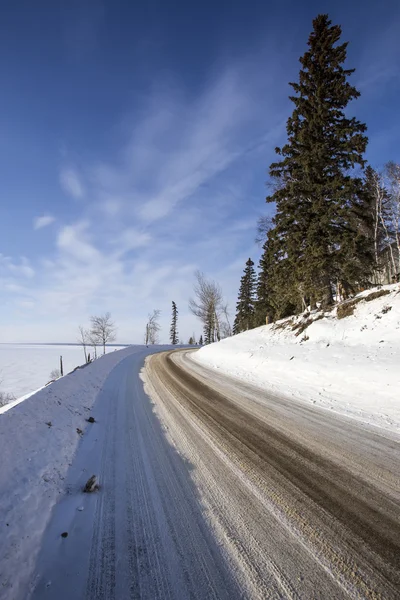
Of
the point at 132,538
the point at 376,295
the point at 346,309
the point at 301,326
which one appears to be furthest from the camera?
the point at 301,326

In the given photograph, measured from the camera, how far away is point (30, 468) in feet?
10.2

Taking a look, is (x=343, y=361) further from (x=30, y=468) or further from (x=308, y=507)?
(x=30, y=468)

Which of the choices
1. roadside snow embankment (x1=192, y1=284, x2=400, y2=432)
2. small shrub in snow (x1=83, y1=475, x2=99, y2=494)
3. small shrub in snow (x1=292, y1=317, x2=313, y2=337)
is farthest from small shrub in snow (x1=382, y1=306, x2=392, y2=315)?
small shrub in snow (x1=83, y1=475, x2=99, y2=494)

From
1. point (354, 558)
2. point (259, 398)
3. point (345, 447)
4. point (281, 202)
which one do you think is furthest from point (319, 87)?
point (354, 558)

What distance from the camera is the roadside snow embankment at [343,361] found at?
5.62 m

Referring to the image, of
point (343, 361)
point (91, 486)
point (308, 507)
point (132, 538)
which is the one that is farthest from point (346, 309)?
point (132, 538)

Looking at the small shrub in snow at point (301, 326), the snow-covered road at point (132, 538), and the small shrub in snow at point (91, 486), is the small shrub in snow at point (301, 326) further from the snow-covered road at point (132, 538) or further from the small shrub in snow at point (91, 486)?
the small shrub in snow at point (91, 486)

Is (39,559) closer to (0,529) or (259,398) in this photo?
(0,529)

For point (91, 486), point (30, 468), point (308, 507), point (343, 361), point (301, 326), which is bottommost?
point (308, 507)

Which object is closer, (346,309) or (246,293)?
(346,309)

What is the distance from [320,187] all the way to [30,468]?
14533mm

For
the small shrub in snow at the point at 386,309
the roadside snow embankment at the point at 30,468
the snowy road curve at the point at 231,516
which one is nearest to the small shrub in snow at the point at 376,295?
the small shrub in snow at the point at 386,309

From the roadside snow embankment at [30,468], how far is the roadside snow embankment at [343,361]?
16.2ft

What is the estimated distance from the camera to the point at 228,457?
367cm
